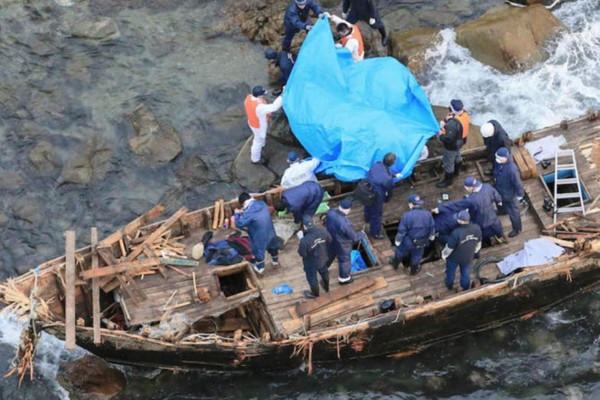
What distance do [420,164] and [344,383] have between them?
16.2 feet

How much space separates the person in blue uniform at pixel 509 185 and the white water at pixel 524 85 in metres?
5.39

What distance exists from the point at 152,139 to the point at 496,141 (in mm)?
8971

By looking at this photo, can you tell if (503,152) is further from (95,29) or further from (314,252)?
(95,29)

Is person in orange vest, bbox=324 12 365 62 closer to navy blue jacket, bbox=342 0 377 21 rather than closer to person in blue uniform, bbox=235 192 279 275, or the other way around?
navy blue jacket, bbox=342 0 377 21

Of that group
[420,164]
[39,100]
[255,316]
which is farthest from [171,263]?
[39,100]

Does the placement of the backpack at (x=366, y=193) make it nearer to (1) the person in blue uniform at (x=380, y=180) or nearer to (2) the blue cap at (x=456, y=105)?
(1) the person in blue uniform at (x=380, y=180)

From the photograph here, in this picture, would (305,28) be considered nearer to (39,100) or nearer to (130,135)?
(130,135)

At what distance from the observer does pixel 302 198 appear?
1577cm

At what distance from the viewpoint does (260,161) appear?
2012cm

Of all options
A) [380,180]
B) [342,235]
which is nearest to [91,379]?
[342,235]

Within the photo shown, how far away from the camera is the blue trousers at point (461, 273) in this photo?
15.4 metres

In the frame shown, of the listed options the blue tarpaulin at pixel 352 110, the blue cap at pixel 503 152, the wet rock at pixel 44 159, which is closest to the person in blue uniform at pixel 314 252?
the blue tarpaulin at pixel 352 110

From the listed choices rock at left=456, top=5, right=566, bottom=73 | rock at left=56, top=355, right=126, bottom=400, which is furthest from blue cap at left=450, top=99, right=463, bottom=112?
rock at left=56, top=355, right=126, bottom=400

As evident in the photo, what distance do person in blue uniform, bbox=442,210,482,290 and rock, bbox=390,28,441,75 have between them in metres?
8.30
